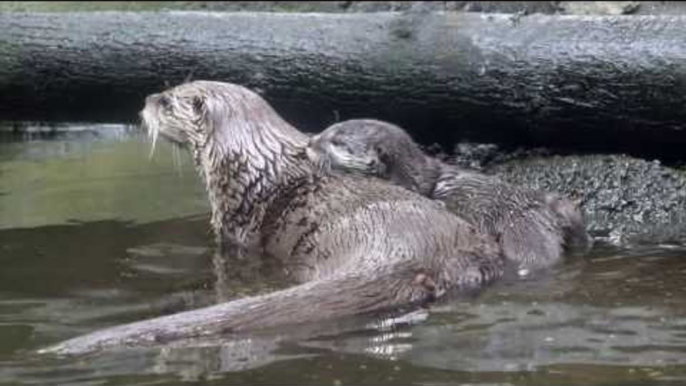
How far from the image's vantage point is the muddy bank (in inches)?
209

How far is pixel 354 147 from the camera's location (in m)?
5.34

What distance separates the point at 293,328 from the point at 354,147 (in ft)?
5.29

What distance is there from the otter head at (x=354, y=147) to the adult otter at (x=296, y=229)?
67mm

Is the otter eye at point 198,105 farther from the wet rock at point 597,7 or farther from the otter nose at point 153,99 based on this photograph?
the wet rock at point 597,7

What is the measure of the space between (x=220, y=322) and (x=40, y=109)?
2922 millimetres

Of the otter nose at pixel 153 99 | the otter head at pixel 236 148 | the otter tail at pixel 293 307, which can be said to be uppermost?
the otter nose at pixel 153 99

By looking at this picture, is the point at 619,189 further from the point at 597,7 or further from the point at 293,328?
the point at 597,7

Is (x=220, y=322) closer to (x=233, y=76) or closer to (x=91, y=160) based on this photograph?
(x=233, y=76)

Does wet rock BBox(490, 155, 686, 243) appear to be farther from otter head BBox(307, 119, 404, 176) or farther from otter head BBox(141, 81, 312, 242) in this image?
otter head BBox(141, 81, 312, 242)

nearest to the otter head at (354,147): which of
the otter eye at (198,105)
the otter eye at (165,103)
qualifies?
the otter eye at (198,105)

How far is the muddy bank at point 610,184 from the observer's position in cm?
532

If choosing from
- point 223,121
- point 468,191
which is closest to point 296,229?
point 223,121

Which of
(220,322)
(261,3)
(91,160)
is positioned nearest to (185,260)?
(220,322)

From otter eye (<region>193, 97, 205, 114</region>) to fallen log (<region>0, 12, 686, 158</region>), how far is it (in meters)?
0.58
